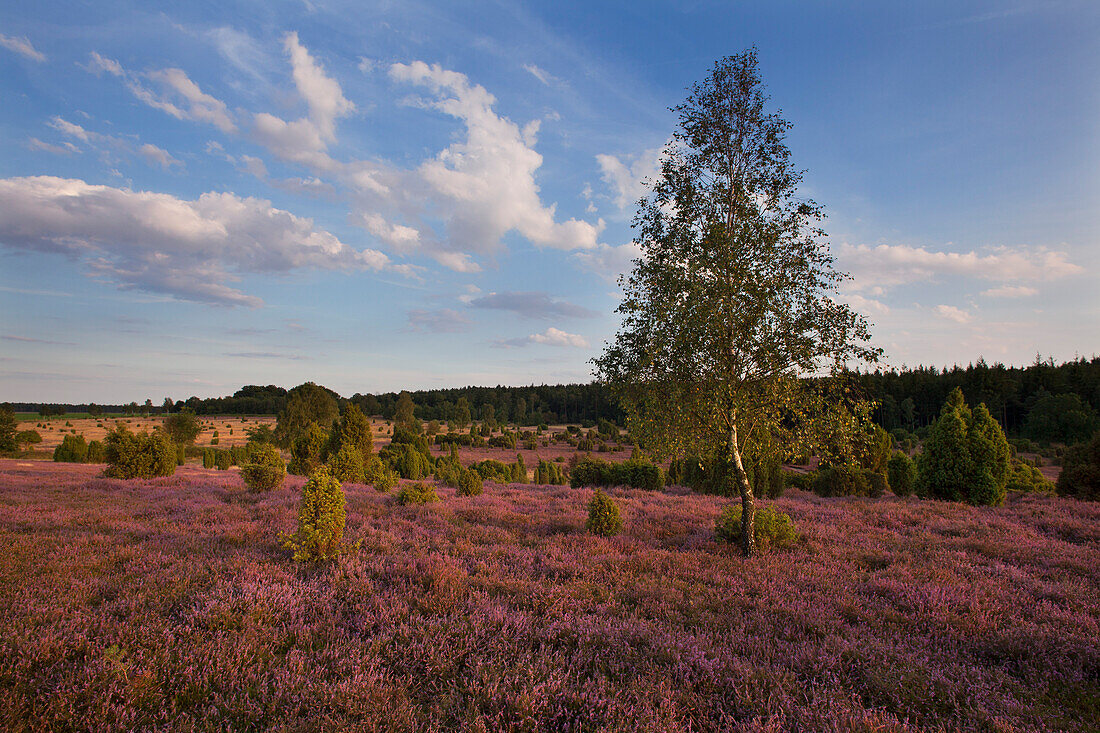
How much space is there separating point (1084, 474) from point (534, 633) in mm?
24535

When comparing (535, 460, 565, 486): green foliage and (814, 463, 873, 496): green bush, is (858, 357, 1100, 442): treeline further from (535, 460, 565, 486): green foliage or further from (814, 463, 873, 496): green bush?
(535, 460, 565, 486): green foliage

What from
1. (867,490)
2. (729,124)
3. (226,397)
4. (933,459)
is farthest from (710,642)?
(226,397)

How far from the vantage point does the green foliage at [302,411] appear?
4947cm

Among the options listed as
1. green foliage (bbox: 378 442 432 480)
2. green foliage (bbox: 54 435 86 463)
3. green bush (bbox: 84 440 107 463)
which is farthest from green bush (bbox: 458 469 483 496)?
green foliage (bbox: 54 435 86 463)

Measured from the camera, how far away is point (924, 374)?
92.5 metres

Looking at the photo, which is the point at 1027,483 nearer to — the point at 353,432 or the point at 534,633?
the point at 534,633

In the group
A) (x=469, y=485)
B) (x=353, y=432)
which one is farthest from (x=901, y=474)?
(x=353, y=432)

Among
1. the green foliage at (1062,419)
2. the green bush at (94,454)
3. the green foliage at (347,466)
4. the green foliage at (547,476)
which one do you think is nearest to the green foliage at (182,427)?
the green bush at (94,454)

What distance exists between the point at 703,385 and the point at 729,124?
6663 millimetres

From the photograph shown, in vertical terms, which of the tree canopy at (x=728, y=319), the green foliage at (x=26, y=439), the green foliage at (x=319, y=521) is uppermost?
the tree canopy at (x=728, y=319)

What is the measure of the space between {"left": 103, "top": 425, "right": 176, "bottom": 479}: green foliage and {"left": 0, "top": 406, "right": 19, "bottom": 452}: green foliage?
30567 millimetres

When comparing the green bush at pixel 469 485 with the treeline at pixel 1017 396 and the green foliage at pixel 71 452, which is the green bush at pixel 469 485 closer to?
the green foliage at pixel 71 452

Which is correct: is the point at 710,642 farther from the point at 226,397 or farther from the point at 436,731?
the point at 226,397

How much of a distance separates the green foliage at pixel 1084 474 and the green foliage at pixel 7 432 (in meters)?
70.1
